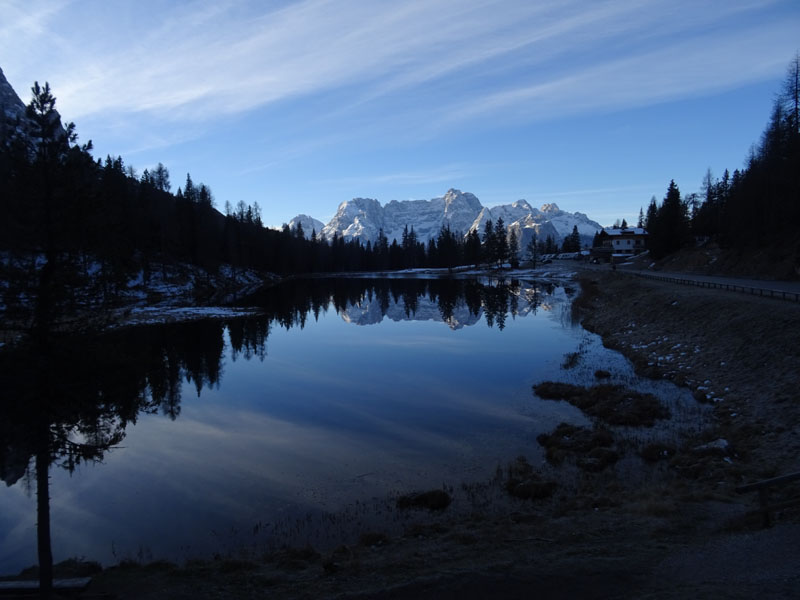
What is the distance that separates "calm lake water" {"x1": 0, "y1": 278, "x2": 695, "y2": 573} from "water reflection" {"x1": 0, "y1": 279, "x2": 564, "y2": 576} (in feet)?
0.15

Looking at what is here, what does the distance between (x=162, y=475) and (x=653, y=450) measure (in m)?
16.6

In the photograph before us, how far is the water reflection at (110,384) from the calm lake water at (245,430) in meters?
0.05

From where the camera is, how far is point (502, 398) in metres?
23.0

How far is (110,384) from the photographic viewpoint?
10.0 metres

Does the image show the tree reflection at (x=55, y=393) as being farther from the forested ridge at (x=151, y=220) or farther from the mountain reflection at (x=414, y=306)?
the mountain reflection at (x=414, y=306)

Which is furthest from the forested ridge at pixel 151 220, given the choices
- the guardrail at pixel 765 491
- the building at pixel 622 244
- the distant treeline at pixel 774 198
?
the building at pixel 622 244

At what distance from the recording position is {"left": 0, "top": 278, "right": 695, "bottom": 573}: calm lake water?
1009 centimetres

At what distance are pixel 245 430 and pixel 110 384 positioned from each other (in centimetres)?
1115

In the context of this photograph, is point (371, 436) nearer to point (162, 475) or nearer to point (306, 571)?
point (162, 475)

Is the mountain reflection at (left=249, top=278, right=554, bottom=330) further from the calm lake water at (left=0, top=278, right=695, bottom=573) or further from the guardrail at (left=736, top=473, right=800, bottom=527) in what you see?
the guardrail at (left=736, top=473, right=800, bottom=527)

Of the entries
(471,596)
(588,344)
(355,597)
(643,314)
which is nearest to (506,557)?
(471,596)

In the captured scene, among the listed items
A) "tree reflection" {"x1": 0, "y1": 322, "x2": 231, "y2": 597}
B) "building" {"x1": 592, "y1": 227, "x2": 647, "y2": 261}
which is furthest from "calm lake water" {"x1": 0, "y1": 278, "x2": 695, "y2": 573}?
"building" {"x1": 592, "y1": 227, "x2": 647, "y2": 261}

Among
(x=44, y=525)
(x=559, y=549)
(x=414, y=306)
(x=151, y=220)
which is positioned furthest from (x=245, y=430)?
(x=151, y=220)

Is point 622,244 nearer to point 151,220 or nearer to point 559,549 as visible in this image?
point 151,220
